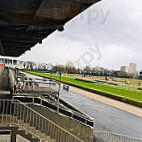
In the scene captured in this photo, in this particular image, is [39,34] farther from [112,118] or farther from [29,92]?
[112,118]

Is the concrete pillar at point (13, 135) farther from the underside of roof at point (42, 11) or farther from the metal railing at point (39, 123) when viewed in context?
the underside of roof at point (42, 11)

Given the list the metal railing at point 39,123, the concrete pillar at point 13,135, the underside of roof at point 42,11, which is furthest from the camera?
the metal railing at point 39,123

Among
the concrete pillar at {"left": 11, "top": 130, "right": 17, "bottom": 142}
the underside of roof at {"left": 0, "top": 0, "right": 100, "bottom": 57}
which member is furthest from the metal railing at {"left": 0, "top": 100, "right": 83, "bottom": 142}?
the underside of roof at {"left": 0, "top": 0, "right": 100, "bottom": 57}

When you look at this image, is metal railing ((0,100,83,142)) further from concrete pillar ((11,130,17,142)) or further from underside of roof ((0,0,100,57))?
underside of roof ((0,0,100,57))

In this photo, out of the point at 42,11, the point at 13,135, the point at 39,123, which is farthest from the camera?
the point at 39,123

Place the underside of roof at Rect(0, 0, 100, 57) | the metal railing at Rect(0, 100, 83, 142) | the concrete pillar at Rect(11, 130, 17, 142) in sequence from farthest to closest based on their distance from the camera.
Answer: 1. the metal railing at Rect(0, 100, 83, 142)
2. the concrete pillar at Rect(11, 130, 17, 142)
3. the underside of roof at Rect(0, 0, 100, 57)

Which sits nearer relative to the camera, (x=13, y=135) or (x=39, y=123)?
(x=13, y=135)

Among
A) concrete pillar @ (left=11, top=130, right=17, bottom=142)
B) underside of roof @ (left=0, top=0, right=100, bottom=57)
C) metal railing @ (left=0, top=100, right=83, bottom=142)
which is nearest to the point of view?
underside of roof @ (left=0, top=0, right=100, bottom=57)

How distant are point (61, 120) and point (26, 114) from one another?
6.67ft

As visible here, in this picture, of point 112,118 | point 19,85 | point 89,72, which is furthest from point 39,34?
point 89,72

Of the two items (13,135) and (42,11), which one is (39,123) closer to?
(13,135)

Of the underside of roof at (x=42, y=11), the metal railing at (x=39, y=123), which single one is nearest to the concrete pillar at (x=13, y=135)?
the metal railing at (x=39, y=123)

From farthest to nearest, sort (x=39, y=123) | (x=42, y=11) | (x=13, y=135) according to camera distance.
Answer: (x=39, y=123)
(x=13, y=135)
(x=42, y=11)

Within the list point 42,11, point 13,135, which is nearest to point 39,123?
point 13,135
